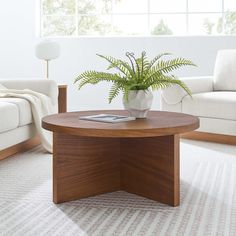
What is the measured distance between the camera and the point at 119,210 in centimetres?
245

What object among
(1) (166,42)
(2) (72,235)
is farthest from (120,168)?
(1) (166,42)

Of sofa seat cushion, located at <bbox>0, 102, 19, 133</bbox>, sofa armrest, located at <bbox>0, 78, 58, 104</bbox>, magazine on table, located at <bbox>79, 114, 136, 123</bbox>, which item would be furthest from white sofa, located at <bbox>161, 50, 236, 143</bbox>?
magazine on table, located at <bbox>79, 114, 136, 123</bbox>

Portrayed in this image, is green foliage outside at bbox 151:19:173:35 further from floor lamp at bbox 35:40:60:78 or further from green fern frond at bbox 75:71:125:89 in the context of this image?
green fern frond at bbox 75:71:125:89

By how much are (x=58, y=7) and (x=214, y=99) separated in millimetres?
3150

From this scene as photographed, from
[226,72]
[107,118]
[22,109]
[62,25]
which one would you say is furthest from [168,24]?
[107,118]

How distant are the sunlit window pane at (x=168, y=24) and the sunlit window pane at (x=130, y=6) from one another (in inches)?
7.0

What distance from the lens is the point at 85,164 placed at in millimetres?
2674

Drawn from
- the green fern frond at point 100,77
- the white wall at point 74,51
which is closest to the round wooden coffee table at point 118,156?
the green fern frond at point 100,77

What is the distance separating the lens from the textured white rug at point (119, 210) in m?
2.16

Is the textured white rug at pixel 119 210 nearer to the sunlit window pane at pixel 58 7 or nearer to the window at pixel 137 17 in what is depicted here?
the window at pixel 137 17

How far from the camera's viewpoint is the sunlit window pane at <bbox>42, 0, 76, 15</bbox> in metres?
6.57

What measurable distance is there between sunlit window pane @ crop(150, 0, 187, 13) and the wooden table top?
3.82m

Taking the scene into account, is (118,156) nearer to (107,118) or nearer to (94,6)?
(107,118)

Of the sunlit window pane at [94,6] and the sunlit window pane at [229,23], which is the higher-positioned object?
the sunlit window pane at [94,6]
